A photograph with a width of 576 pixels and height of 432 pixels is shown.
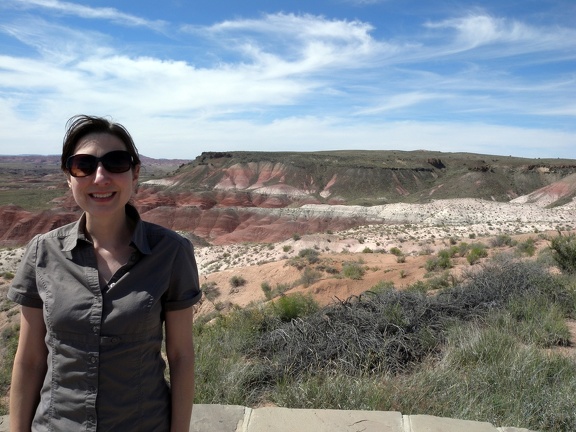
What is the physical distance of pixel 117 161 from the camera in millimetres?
2117

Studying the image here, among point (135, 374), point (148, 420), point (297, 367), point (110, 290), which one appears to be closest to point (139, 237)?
point (110, 290)

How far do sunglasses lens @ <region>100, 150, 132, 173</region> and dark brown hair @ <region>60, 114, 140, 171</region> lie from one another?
77 millimetres

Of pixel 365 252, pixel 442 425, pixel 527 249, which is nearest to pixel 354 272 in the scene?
pixel 527 249

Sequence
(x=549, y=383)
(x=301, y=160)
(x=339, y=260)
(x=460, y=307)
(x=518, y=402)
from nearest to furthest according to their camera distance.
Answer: (x=518, y=402) → (x=549, y=383) → (x=460, y=307) → (x=339, y=260) → (x=301, y=160)

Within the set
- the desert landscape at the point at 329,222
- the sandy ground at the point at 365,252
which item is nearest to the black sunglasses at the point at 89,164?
the desert landscape at the point at 329,222

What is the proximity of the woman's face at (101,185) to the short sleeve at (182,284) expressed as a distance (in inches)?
14.5

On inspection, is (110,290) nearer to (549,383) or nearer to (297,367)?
(297,367)

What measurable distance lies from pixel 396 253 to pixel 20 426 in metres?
22.2

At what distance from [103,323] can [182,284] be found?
362 millimetres

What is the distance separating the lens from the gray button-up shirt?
1.91 meters

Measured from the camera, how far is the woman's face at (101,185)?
6.82ft

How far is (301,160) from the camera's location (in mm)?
84500

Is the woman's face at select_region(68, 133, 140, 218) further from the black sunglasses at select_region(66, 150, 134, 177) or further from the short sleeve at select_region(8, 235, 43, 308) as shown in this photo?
the short sleeve at select_region(8, 235, 43, 308)

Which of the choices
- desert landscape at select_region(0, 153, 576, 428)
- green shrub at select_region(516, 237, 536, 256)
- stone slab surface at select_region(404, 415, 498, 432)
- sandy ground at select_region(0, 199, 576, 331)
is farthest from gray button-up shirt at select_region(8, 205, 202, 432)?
green shrub at select_region(516, 237, 536, 256)
